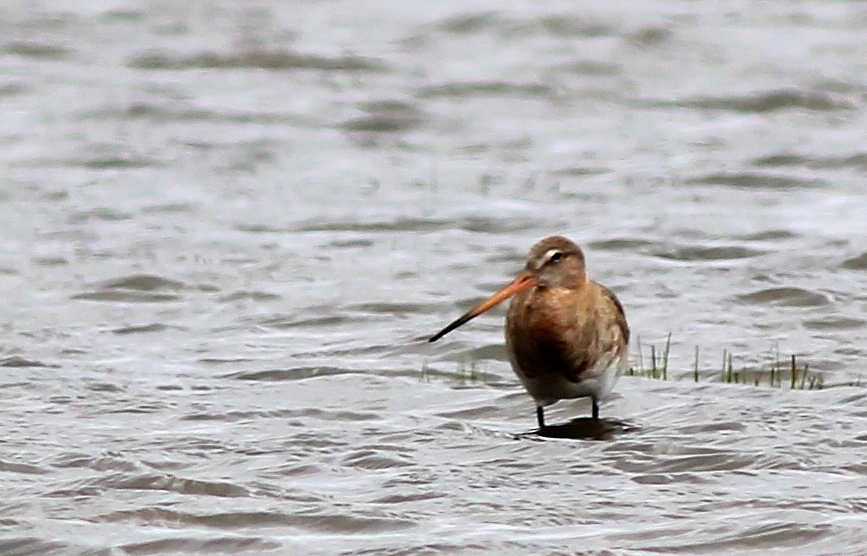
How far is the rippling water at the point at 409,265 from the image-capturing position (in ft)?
22.3

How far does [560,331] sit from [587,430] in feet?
1.46

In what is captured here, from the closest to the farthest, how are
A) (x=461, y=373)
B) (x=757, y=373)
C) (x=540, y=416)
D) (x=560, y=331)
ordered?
(x=560, y=331) → (x=540, y=416) → (x=757, y=373) → (x=461, y=373)

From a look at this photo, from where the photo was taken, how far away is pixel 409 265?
38.6ft

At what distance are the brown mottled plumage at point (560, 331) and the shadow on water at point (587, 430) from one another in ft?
0.22

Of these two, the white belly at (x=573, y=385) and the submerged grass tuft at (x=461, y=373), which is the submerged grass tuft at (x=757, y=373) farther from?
the white belly at (x=573, y=385)

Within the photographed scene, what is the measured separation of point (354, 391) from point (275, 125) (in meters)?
7.59

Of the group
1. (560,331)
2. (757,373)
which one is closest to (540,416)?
(560,331)

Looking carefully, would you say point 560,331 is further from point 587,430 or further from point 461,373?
point 461,373

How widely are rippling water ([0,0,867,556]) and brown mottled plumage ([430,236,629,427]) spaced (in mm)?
231

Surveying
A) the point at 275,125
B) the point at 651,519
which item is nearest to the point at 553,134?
the point at 275,125

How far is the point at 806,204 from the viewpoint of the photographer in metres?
13.4

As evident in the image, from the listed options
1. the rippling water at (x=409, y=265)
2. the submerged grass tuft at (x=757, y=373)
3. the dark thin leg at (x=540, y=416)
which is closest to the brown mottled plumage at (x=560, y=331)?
the dark thin leg at (x=540, y=416)

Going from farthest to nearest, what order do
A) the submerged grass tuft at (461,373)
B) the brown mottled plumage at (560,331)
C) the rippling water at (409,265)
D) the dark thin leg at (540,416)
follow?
the submerged grass tuft at (461,373), the dark thin leg at (540,416), the brown mottled plumage at (560,331), the rippling water at (409,265)

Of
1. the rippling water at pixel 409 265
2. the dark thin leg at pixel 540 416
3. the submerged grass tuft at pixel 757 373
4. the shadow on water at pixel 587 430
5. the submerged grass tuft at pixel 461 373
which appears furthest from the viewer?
the submerged grass tuft at pixel 461 373
